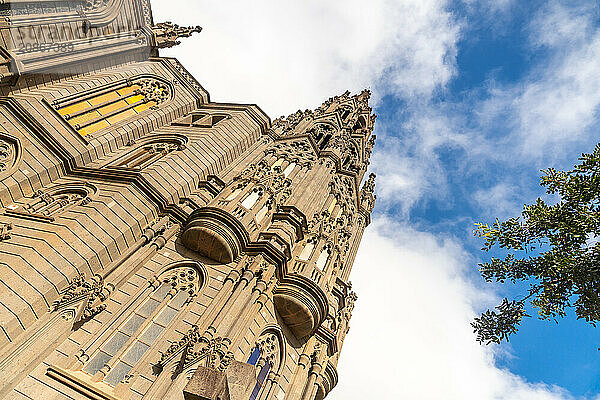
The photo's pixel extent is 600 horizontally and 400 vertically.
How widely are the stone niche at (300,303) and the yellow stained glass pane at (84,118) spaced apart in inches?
447

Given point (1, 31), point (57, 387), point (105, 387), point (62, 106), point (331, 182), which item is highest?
point (331, 182)

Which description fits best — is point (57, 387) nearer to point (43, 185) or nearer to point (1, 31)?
point (43, 185)

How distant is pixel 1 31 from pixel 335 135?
19.6 meters

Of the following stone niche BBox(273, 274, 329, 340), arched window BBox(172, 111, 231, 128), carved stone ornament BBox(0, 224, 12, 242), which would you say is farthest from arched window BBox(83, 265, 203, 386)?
arched window BBox(172, 111, 231, 128)

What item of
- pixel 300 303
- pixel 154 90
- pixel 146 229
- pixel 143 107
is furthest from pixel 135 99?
pixel 300 303

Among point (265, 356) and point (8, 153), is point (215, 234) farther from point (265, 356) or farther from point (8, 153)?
point (8, 153)

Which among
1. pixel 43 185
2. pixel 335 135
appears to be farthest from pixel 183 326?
pixel 335 135

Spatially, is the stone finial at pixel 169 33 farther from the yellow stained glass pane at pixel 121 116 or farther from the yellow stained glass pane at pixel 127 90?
the yellow stained glass pane at pixel 121 116

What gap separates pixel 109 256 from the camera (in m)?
13.1

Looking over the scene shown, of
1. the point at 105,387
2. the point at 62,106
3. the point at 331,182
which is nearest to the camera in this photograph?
the point at 105,387

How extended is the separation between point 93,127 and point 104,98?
7.55ft

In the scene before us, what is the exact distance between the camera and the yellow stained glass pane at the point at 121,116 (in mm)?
20812

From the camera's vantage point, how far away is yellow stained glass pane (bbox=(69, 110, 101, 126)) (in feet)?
62.3

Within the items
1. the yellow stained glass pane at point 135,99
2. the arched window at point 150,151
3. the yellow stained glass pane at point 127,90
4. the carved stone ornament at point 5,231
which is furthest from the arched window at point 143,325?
the yellow stained glass pane at point 127,90
